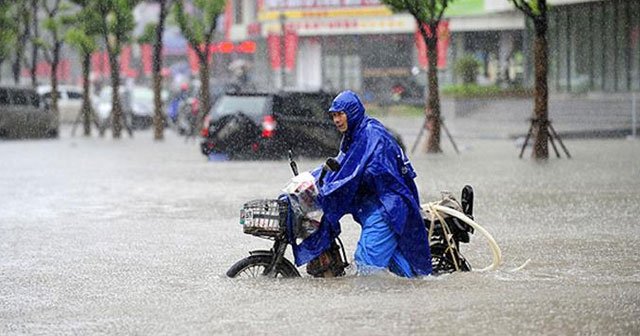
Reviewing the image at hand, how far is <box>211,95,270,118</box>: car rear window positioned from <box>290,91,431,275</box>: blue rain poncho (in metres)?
19.9

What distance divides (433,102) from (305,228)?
23.2 m

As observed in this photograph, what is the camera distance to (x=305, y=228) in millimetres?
11273

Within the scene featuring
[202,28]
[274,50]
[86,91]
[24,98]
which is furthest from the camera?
[274,50]

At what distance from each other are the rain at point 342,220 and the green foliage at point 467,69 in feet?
0.24

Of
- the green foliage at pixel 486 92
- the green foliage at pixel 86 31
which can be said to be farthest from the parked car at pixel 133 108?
the green foliage at pixel 486 92

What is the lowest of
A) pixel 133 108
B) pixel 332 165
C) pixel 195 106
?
pixel 133 108

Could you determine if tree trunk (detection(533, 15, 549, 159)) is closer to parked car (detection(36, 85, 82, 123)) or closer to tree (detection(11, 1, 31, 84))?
tree (detection(11, 1, 31, 84))

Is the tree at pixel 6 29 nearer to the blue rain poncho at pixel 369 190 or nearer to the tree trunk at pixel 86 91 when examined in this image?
the tree trunk at pixel 86 91

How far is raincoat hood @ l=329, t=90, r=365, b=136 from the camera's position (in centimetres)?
1136

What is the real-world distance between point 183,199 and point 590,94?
97.6ft

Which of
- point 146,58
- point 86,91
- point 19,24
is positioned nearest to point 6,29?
point 19,24

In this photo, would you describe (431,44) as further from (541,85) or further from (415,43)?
(415,43)

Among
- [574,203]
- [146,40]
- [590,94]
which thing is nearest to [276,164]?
[574,203]

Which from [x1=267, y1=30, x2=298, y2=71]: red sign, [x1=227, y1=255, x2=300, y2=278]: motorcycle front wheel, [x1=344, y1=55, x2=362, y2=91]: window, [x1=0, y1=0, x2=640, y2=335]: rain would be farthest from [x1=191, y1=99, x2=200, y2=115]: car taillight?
[x1=227, y1=255, x2=300, y2=278]: motorcycle front wheel
